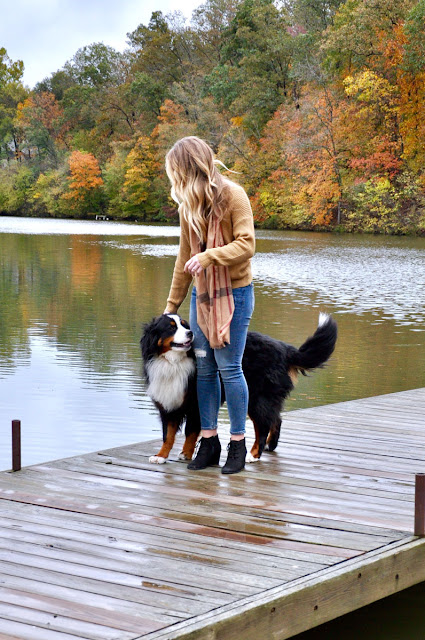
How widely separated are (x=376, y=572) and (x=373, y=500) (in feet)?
2.85

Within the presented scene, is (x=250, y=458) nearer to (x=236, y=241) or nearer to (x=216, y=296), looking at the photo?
(x=216, y=296)

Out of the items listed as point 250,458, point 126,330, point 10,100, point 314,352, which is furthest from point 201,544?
point 10,100

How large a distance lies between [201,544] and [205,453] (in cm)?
116

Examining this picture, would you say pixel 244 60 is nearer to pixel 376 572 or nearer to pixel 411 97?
pixel 411 97

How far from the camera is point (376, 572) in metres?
3.19

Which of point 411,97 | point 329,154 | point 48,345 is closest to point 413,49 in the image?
point 411,97

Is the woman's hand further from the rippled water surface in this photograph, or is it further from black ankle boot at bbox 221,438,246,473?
the rippled water surface

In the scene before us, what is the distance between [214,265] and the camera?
13.2 feet

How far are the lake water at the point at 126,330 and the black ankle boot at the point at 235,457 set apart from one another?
39.7 inches

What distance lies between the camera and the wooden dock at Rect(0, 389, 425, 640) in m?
2.73

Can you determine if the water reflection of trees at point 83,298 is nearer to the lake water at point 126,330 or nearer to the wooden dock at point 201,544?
the lake water at point 126,330

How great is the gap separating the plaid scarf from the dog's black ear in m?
0.30

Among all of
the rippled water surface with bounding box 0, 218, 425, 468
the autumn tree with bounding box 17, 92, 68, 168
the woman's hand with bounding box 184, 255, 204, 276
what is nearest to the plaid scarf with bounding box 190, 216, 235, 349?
the woman's hand with bounding box 184, 255, 204, 276

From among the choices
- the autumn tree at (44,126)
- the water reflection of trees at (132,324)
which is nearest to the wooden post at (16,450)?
the water reflection of trees at (132,324)
